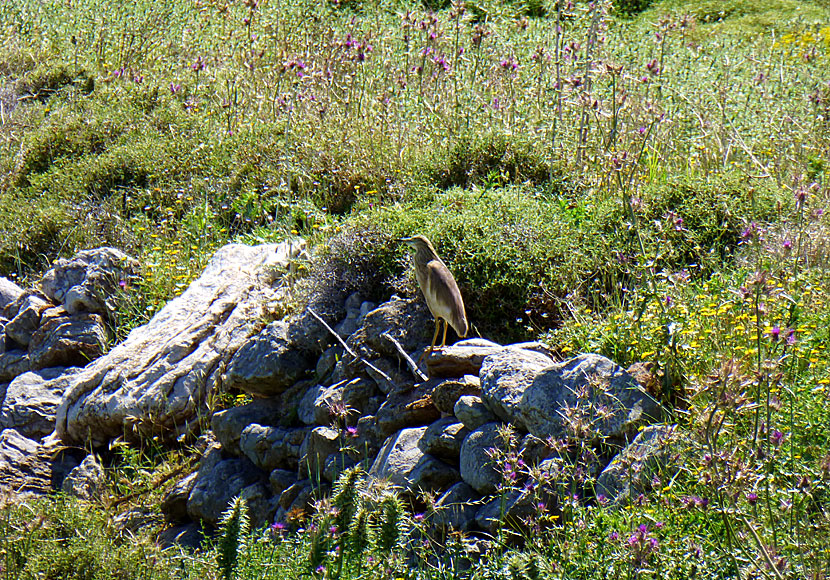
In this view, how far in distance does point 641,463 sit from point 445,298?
5.42 feet

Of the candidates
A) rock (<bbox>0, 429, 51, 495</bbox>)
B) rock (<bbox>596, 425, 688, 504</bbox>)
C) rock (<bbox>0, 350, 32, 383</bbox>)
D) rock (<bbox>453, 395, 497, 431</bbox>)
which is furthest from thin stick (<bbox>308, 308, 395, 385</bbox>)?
rock (<bbox>0, 350, 32, 383</bbox>)

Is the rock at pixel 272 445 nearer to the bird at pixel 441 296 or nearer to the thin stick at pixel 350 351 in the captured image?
the thin stick at pixel 350 351

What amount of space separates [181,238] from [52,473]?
3020mm

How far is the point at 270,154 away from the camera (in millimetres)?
9328

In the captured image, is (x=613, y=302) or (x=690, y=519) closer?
Answer: (x=690, y=519)

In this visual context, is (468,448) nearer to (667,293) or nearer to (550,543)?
(550,543)

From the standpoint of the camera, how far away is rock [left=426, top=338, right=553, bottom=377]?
511 cm

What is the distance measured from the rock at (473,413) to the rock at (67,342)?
4.18 meters

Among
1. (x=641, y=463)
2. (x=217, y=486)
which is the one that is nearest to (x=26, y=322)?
(x=217, y=486)

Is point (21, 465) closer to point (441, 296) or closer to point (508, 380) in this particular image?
point (441, 296)

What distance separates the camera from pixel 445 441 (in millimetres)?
4688

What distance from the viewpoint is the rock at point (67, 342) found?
299 inches

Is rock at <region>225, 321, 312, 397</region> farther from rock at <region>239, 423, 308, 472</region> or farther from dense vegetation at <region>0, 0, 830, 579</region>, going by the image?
dense vegetation at <region>0, 0, 830, 579</region>

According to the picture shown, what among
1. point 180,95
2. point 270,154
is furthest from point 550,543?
point 180,95
